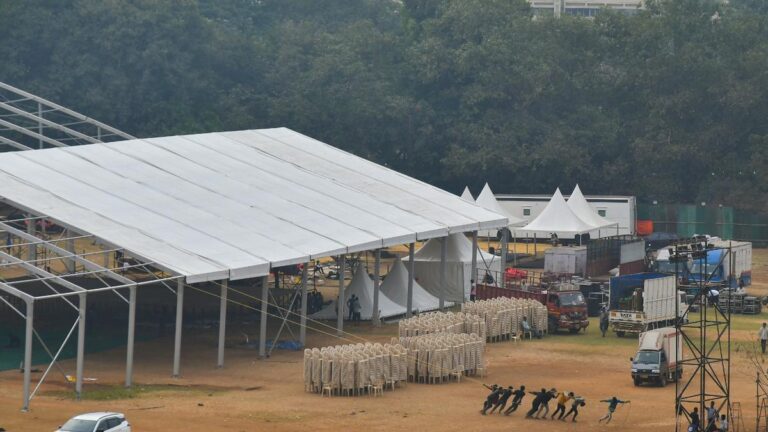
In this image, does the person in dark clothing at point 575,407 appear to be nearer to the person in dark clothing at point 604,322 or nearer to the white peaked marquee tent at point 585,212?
the person in dark clothing at point 604,322

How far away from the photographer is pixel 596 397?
52.5 meters

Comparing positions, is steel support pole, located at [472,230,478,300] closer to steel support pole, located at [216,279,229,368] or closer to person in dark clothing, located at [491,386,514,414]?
steel support pole, located at [216,279,229,368]

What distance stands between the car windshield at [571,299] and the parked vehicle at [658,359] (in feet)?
36.8

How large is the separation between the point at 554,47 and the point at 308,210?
53330 millimetres

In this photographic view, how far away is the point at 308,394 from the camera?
51844 millimetres

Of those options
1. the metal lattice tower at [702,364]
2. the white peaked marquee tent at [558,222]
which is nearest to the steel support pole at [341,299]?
the metal lattice tower at [702,364]

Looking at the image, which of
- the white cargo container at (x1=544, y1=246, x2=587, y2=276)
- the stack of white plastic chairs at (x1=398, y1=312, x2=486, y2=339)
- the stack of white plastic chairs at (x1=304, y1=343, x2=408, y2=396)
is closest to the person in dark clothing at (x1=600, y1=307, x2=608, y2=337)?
the stack of white plastic chairs at (x1=398, y1=312, x2=486, y2=339)

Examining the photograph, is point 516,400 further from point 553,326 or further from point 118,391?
point 553,326

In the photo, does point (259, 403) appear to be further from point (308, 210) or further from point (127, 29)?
point (127, 29)

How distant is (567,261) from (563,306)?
14668 millimetres

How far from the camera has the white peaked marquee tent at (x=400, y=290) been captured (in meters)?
70.9

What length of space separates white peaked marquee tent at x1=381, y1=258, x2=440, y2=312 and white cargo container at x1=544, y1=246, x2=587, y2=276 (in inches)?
451

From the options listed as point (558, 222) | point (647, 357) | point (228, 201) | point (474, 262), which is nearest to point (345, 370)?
point (647, 357)

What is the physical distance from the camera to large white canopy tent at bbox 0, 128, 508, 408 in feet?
180
